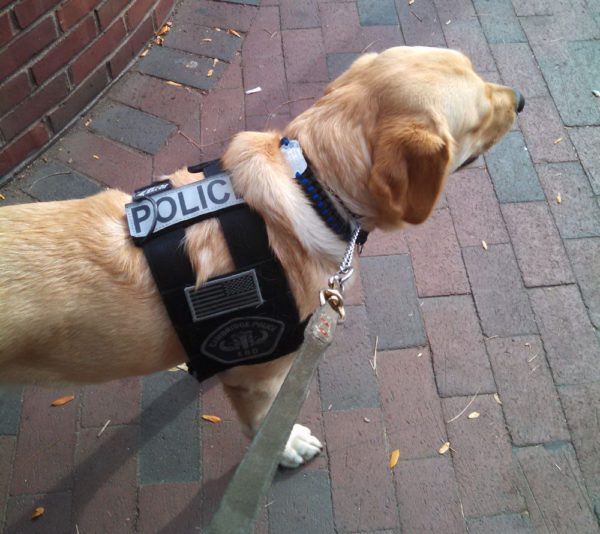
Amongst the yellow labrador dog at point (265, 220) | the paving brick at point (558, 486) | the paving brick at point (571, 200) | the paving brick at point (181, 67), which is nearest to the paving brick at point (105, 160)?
the paving brick at point (181, 67)

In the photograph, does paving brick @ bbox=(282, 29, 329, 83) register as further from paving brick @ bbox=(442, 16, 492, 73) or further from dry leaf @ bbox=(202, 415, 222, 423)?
dry leaf @ bbox=(202, 415, 222, 423)

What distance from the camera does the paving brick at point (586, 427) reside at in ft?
8.22

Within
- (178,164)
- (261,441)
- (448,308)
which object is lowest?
(448,308)

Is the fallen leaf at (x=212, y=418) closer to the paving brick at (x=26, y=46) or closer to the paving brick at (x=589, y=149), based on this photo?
the paving brick at (x=26, y=46)

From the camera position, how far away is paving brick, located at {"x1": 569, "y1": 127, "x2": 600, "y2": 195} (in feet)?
11.3

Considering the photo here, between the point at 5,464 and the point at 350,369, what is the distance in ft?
5.32

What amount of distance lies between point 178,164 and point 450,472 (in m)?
2.27

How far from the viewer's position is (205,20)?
413 centimetres

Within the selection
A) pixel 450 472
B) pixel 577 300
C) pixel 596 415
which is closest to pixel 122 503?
pixel 450 472

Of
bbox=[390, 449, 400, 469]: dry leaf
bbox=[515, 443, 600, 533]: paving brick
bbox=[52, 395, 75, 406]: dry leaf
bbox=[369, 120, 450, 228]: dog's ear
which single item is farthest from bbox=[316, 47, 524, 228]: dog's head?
bbox=[52, 395, 75, 406]: dry leaf

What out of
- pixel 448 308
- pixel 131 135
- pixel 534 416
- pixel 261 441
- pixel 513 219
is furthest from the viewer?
pixel 131 135

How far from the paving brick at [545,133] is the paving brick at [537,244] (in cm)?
41

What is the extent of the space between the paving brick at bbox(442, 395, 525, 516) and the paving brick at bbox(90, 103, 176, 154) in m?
2.30

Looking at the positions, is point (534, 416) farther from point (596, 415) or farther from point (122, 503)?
point (122, 503)
